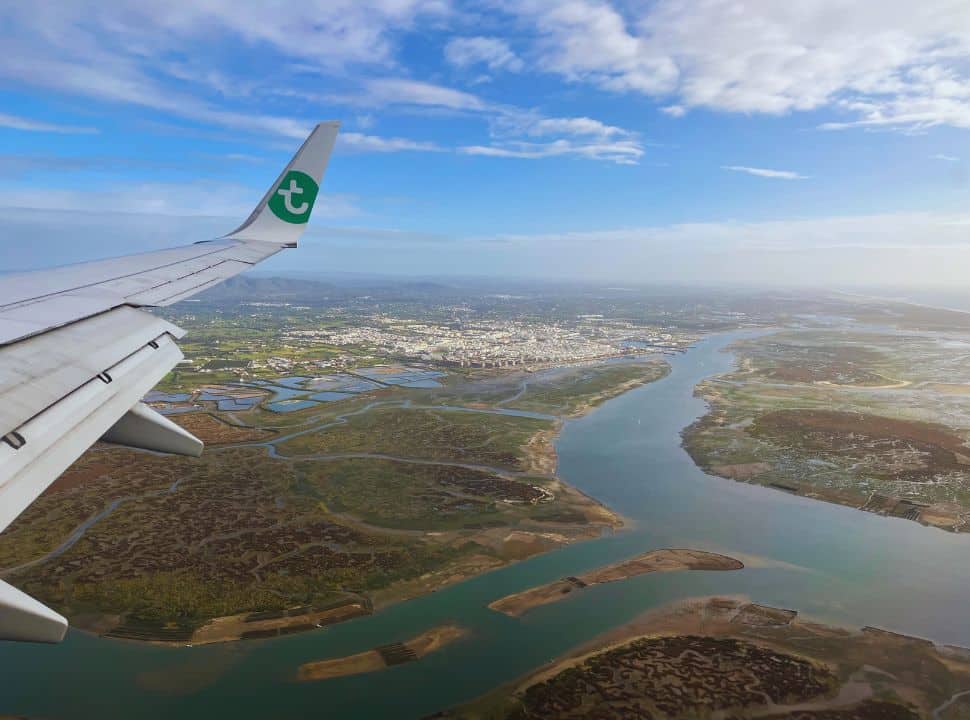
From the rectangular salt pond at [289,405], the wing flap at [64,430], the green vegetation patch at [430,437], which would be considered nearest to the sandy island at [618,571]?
the green vegetation patch at [430,437]

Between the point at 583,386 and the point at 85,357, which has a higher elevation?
the point at 85,357

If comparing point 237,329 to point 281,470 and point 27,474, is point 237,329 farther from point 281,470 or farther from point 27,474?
point 27,474

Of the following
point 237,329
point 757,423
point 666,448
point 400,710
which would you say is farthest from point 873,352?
point 237,329

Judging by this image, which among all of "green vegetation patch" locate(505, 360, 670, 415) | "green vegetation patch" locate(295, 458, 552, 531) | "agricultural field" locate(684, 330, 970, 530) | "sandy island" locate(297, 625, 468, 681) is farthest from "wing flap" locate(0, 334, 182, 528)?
"green vegetation patch" locate(505, 360, 670, 415)

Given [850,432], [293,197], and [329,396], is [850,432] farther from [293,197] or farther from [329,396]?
[293,197]

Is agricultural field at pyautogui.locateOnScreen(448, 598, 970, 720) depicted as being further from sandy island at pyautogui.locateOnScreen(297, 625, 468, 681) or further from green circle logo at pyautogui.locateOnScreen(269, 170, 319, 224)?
green circle logo at pyautogui.locateOnScreen(269, 170, 319, 224)

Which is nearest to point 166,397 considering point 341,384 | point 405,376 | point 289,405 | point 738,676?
point 289,405

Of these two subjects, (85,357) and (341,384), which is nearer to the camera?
(85,357)

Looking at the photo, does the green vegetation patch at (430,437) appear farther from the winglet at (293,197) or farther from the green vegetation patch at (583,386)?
the winglet at (293,197)
